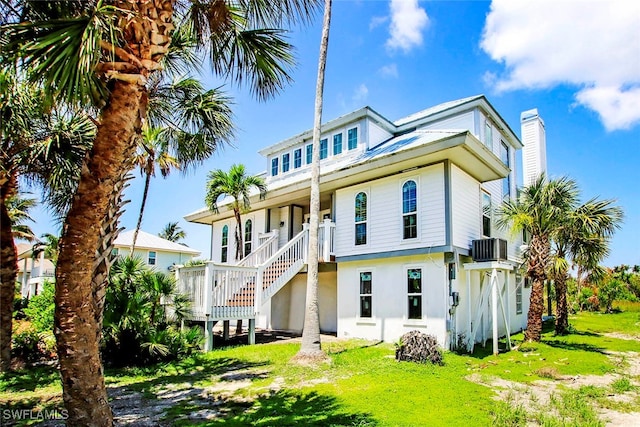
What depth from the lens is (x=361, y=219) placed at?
14023mm

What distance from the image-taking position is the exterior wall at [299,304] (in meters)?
15.9

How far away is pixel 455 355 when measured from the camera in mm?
11000

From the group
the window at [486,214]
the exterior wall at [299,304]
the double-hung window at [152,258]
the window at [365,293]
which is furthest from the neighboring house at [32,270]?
the window at [486,214]

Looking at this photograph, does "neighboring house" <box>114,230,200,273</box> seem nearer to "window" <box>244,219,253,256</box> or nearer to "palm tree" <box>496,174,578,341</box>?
"window" <box>244,219,253,256</box>

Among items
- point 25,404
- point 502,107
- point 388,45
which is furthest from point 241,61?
point 502,107

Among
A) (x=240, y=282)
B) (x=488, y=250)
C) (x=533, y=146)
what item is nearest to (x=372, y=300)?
(x=488, y=250)

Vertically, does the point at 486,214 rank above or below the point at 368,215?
above

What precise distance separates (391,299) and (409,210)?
292 centimetres

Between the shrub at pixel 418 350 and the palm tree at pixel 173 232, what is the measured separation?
137 ft

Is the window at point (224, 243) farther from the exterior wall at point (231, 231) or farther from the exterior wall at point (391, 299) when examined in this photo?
the exterior wall at point (391, 299)

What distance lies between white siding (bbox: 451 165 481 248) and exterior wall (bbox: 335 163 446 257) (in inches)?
17.6

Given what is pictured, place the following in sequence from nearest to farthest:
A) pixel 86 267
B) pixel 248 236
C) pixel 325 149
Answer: pixel 86 267, pixel 325 149, pixel 248 236

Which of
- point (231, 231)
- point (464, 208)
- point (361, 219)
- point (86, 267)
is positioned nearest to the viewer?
point (86, 267)

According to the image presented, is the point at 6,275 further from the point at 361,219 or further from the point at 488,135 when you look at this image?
the point at 488,135
